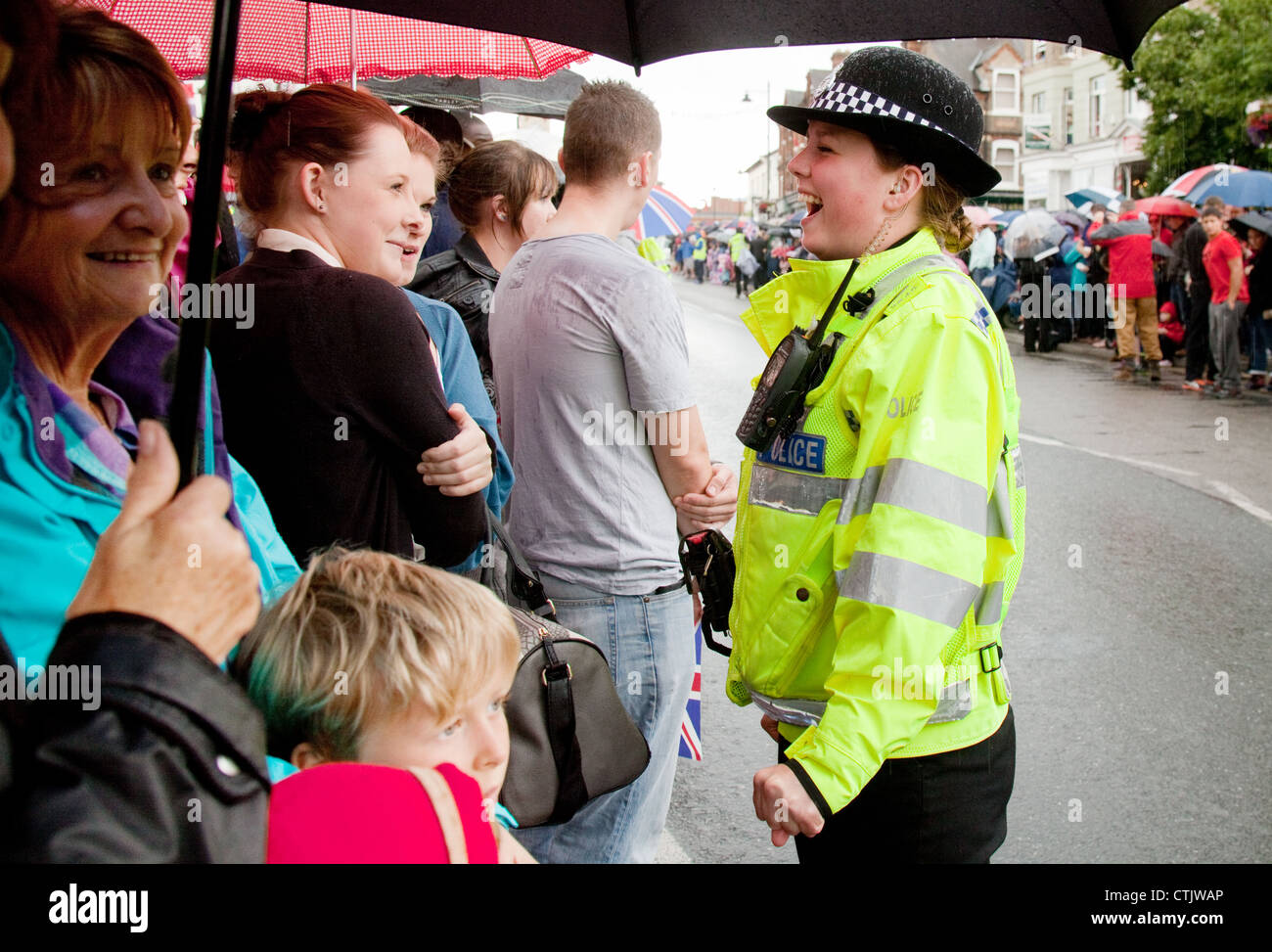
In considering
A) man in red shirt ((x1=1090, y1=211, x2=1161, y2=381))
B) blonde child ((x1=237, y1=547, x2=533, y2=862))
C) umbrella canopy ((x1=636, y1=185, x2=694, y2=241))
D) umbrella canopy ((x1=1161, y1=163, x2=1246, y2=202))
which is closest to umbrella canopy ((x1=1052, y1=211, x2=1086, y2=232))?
umbrella canopy ((x1=1161, y1=163, x2=1246, y2=202))

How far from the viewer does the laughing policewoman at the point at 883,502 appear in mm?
1686

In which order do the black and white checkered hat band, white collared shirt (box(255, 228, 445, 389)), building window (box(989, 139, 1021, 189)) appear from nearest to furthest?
the black and white checkered hat band < white collared shirt (box(255, 228, 445, 389)) < building window (box(989, 139, 1021, 189))

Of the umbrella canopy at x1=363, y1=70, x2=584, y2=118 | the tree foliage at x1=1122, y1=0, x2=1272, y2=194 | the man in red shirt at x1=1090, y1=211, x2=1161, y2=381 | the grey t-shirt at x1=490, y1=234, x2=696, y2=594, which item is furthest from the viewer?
the tree foliage at x1=1122, y1=0, x2=1272, y2=194

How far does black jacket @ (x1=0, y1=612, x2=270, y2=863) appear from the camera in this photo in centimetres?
85

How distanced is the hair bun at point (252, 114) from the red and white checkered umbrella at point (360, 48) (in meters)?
1.20

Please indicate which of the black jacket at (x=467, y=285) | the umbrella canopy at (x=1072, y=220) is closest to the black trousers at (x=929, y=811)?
the black jacket at (x=467, y=285)

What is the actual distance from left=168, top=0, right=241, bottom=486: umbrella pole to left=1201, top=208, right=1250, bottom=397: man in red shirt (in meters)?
13.1

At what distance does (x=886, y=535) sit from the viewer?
1.69 metres

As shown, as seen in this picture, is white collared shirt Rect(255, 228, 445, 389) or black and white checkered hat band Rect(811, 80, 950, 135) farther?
white collared shirt Rect(255, 228, 445, 389)

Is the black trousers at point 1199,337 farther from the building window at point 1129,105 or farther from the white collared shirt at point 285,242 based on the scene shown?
the building window at point 1129,105

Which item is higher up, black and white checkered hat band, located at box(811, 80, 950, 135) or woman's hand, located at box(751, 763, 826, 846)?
black and white checkered hat band, located at box(811, 80, 950, 135)

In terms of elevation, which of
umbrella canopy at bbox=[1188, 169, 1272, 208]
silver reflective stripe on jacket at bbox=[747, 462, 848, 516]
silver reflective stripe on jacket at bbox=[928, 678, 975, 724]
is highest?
umbrella canopy at bbox=[1188, 169, 1272, 208]

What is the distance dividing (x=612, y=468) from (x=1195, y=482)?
7050 millimetres

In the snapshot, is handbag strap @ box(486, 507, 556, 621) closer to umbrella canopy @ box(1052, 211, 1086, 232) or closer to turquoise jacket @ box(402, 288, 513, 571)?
turquoise jacket @ box(402, 288, 513, 571)
